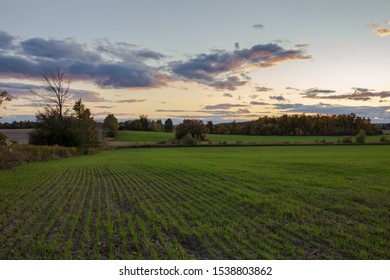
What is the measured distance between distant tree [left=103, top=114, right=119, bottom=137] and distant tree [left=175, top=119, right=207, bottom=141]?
953 inches

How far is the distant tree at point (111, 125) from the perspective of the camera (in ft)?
346

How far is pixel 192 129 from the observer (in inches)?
3612

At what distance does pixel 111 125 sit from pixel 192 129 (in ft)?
100

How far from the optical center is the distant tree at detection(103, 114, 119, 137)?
346 ft

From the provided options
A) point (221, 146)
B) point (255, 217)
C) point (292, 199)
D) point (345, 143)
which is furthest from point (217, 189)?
point (345, 143)

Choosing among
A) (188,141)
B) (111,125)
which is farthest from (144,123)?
(188,141)

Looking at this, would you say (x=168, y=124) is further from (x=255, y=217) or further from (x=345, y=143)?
(x=255, y=217)

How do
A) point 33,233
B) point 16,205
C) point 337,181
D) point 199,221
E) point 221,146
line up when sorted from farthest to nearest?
point 221,146 < point 337,181 < point 16,205 < point 199,221 < point 33,233

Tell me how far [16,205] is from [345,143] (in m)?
77.3

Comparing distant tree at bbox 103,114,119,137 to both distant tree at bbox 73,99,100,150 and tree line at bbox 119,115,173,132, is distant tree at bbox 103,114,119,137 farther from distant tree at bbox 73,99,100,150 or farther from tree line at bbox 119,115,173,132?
distant tree at bbox 73,99,100,150

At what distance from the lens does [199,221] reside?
9422 millimetres

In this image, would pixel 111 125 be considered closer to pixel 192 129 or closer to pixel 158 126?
pixel 192 129

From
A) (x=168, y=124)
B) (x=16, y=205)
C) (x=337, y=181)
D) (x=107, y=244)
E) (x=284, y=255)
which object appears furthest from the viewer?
(x=168, y=124)

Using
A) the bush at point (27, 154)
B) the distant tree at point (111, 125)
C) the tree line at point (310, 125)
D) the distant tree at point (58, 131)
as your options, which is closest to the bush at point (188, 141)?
the distant tree at point (58, 131)
